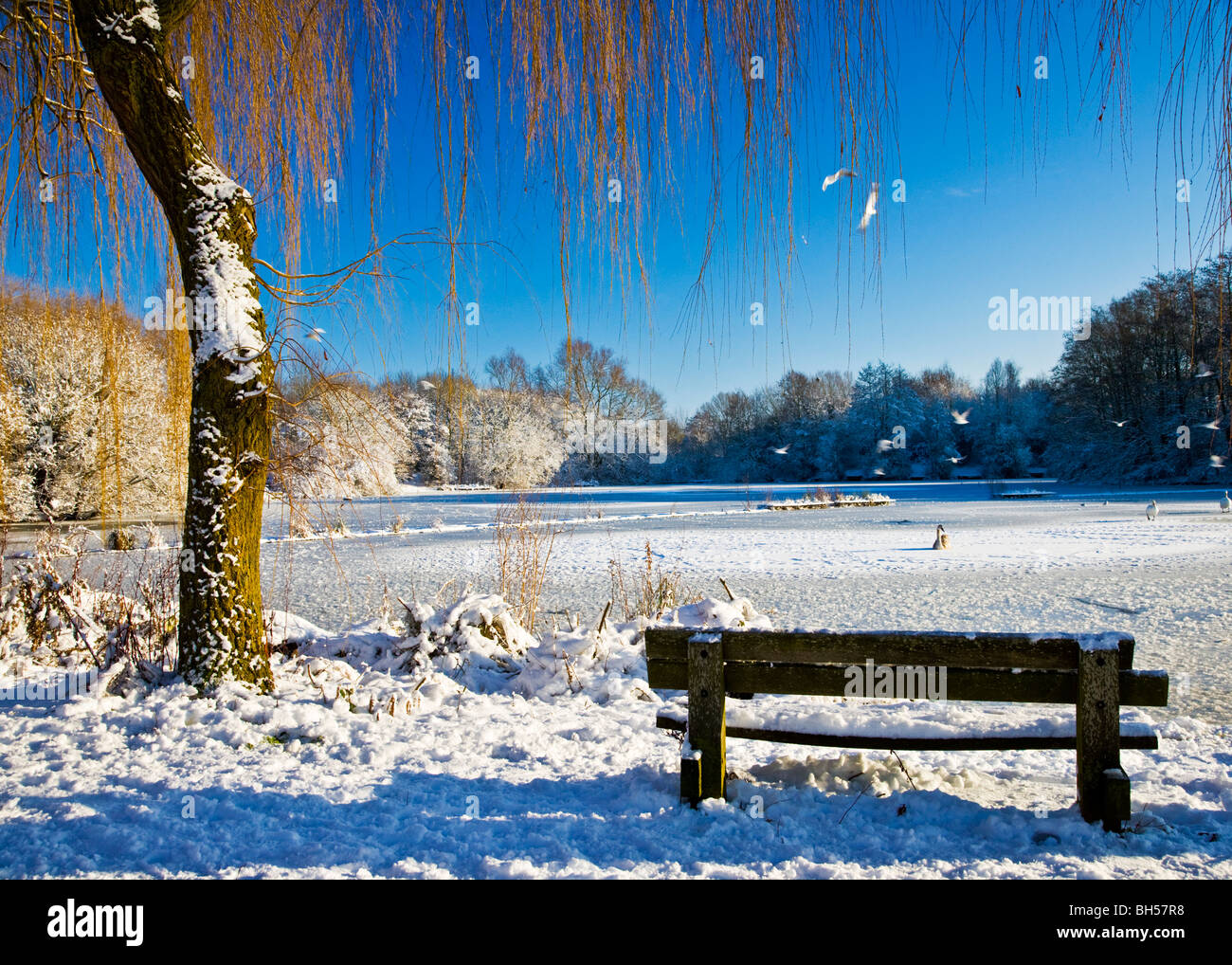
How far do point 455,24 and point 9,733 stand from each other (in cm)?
387

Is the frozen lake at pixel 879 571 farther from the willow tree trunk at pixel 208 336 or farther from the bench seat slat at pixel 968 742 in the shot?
the bench seat slat at pixel 968 742

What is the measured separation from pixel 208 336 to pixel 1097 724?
4412 mm

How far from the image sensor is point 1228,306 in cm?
192

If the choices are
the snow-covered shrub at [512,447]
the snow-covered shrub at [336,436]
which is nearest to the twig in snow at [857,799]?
the snow-covered shrub at [336,436]

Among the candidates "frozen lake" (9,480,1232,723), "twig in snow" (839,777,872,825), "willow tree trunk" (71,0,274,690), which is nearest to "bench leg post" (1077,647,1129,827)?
"twig in snow" (839,777,872,825)

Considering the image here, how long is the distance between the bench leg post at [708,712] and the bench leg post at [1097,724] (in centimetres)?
136

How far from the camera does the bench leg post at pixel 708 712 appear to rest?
274 centimetres

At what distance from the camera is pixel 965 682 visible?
2660mm

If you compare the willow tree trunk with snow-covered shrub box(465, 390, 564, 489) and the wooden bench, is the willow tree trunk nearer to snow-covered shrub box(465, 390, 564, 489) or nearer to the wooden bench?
the wooden bench

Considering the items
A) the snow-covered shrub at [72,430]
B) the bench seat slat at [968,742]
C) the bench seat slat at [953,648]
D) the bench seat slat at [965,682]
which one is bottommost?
the bench seat slat at [968,742]

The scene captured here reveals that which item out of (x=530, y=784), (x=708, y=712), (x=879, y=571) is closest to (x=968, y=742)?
(x=708, y=712)

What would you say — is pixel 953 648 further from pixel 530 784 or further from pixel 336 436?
pixel 336 436
